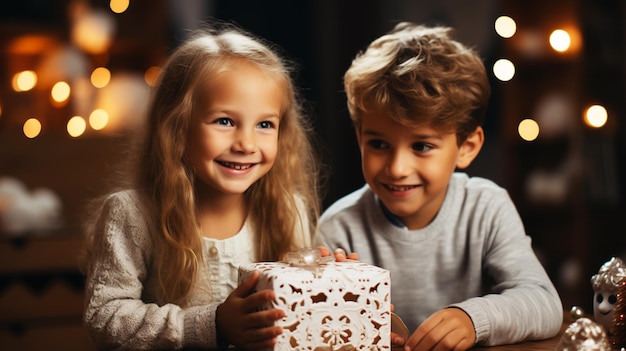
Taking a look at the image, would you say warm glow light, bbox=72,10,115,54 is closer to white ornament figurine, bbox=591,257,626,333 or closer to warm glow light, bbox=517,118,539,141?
warm glow light, bbox=517,118,539,141

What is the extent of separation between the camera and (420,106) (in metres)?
1.33

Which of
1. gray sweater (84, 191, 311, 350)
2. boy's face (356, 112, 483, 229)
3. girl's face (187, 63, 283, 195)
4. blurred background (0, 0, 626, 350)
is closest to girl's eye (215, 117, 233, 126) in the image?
girl's face (187, 63, 283, 195)

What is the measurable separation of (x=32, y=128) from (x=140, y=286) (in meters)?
2.18

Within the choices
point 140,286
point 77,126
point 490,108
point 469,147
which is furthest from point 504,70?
point 140,286

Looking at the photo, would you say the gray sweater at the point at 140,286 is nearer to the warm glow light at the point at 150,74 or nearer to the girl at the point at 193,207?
the girl at the point at 193,207

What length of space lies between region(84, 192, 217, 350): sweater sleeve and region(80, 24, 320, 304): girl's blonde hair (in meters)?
0.04

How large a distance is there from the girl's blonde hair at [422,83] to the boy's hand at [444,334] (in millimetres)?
369

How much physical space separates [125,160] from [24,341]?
1.61 meters

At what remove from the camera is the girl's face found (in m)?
1.19

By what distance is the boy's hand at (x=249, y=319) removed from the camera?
0.97m

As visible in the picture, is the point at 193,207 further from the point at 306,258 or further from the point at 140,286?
the point at 306,258

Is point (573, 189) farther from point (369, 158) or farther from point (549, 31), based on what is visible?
point (369, 158)

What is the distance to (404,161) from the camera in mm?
1338

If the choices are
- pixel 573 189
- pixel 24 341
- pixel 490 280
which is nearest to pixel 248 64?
pixel 490 280
